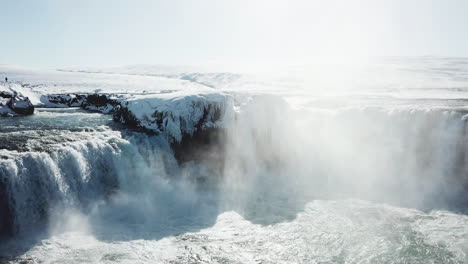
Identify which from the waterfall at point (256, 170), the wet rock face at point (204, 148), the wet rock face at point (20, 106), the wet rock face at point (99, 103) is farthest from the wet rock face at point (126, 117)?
the wet rock face at point (20, 106)

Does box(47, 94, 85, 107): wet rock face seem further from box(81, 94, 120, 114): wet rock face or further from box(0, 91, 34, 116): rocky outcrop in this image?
box(0, 91, 34, 116): rocky outcrop

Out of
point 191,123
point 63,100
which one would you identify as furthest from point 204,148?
point 63,100

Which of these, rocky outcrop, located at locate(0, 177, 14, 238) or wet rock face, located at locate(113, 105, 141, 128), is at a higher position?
wet rock face, located at locate(113, 105, 141, 128)

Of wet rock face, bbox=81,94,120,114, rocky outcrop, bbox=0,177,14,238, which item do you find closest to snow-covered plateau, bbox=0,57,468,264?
rocky outcrop, bbox=0,177,14,238

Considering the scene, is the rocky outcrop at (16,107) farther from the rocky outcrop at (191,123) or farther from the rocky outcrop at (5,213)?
the rocky outcrop at (5,213)

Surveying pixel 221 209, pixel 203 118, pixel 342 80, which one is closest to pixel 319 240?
pixel 221 209

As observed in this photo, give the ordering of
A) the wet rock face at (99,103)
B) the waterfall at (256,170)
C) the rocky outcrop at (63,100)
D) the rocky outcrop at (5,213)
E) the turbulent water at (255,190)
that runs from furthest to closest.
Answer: the rocky outcrop at (63,100) → the wet rock face at (99,103) → the waterfall at (256,170) → the turbulent water at (255,190) → the rocky outcrop at (5,213)

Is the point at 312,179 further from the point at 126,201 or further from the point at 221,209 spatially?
the point at 126,201

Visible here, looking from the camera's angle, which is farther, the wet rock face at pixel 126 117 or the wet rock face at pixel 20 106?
the wet rock face at pixel 20 106
